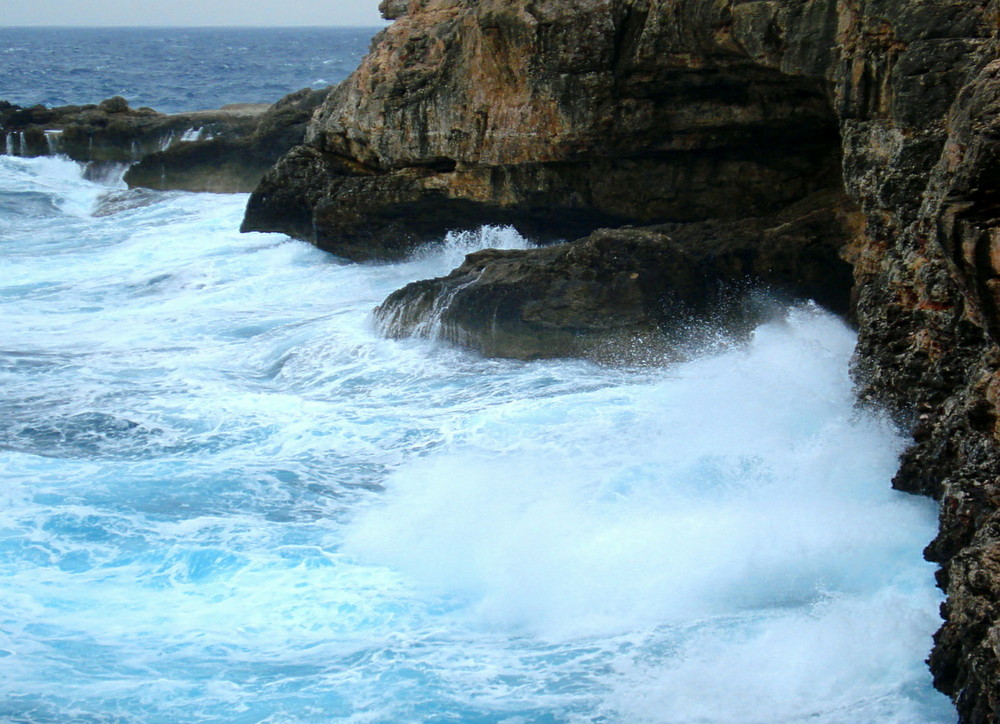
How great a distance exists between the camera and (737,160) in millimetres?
12906

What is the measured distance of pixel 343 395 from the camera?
11109mm

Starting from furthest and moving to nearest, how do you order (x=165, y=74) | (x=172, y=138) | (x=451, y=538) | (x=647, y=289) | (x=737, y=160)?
(x=165, y=74) → (x=172, y=138) → (x=737, y=160) → (x=647, y=289) → (x=451, y=538)

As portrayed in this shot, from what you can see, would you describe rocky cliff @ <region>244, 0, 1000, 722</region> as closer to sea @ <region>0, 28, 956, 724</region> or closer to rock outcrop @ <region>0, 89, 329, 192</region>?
sea @ <region>0, 28, 956, 724</region>

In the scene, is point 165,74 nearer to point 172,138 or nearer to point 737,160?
point 172,138

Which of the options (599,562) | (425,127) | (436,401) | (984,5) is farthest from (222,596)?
(425,127)

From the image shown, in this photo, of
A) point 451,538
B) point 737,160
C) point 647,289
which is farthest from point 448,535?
point 737,160

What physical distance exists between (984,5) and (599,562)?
4424mm

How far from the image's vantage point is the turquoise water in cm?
643

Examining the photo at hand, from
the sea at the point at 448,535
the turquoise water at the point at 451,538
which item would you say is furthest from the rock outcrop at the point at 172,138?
the turquoise water at the point at 451,538

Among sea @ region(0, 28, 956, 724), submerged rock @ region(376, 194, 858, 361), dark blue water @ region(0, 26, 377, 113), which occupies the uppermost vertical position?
dark blue water @ region(0, 26, 377, 113)

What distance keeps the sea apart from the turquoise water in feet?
0.08

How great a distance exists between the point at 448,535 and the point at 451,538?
4 cm

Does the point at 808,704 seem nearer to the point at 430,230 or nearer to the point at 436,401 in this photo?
the point at 436,401

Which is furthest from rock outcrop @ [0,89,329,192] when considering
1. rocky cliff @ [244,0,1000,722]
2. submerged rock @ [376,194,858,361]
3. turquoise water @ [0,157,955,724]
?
submerged rock @ [376,194,858,361]
